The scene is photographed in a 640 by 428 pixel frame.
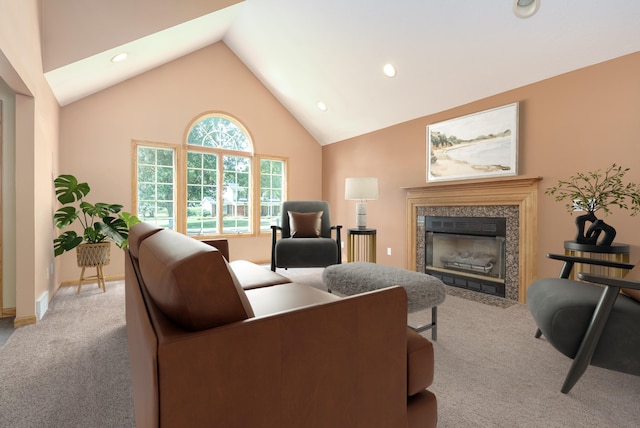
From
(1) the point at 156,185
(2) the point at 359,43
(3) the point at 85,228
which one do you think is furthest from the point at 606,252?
(1) the point at 156,185

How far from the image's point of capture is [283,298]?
1.56 metres

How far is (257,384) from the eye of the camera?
75 centimetres

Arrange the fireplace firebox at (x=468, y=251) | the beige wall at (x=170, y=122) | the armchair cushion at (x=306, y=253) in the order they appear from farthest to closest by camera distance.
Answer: the beige wall at (x=170, y=122), the armchair cushion at (x=306, y=253), the fireplace firebox at (x=468, y=251)

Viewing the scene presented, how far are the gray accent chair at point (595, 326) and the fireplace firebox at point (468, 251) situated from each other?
1720 mm

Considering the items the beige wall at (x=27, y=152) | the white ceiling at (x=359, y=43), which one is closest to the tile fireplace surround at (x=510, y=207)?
the white ceiling at (x=359, y=43)

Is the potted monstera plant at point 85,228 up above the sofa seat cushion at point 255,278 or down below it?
above

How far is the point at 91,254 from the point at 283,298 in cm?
278

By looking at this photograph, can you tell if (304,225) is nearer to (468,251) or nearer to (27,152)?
(468,251)

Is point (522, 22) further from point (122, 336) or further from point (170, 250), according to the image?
point (122, 336)

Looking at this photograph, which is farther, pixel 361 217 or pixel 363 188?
pixel 361 217

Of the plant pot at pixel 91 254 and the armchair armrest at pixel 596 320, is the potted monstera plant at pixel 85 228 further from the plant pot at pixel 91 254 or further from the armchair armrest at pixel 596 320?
the armchair armrest at pixel 596 320

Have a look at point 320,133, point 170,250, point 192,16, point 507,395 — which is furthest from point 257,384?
point 320,133

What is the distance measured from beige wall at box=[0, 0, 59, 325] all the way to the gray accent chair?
3391 millimetres

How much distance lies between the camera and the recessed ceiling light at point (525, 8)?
2.45 meters
